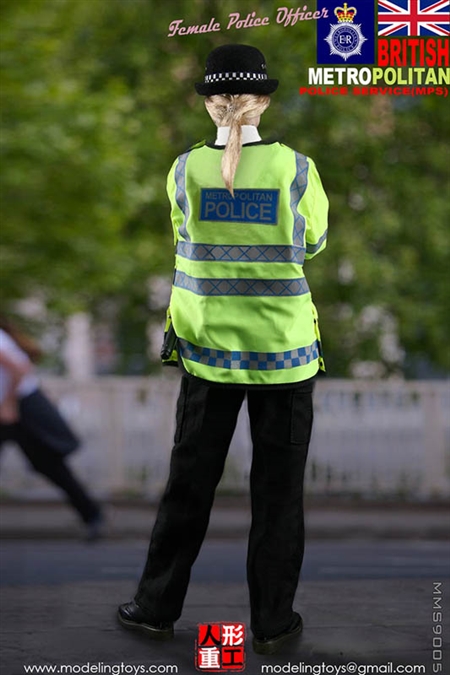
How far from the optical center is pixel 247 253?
4234 mm

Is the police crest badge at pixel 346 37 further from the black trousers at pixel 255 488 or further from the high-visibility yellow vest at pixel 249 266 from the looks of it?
the black trousers at pixel 255 488

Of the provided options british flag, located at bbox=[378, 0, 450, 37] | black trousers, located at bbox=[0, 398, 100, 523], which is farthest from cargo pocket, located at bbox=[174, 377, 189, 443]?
black trousers, located at bbox=[0, 398, 100, 523]

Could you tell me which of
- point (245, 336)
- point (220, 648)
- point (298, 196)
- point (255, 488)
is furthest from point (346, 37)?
point (220, 648)

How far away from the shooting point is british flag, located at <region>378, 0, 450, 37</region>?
598 cm

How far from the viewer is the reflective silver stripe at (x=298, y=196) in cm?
427

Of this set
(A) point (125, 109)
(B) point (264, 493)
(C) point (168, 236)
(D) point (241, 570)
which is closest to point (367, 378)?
(C) point (168, 236)

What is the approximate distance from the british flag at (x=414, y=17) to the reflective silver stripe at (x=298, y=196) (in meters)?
1.82

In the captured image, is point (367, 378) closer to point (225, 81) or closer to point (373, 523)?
point (373, 523)

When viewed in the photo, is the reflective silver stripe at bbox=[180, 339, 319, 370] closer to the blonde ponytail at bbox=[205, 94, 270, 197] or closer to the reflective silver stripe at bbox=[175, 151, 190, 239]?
the reflective silver stripe at bbox=[175, 151, 190, 239]

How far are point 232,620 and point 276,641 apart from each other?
53 cm

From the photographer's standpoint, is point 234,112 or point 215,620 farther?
point 215,620

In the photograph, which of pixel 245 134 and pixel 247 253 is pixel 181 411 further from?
pixel 245 134

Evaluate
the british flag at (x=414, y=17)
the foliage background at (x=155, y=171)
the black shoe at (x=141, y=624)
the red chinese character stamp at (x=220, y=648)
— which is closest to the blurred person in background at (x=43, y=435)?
the british flag at (x=414, y=17)

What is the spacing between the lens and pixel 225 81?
14.1ft
